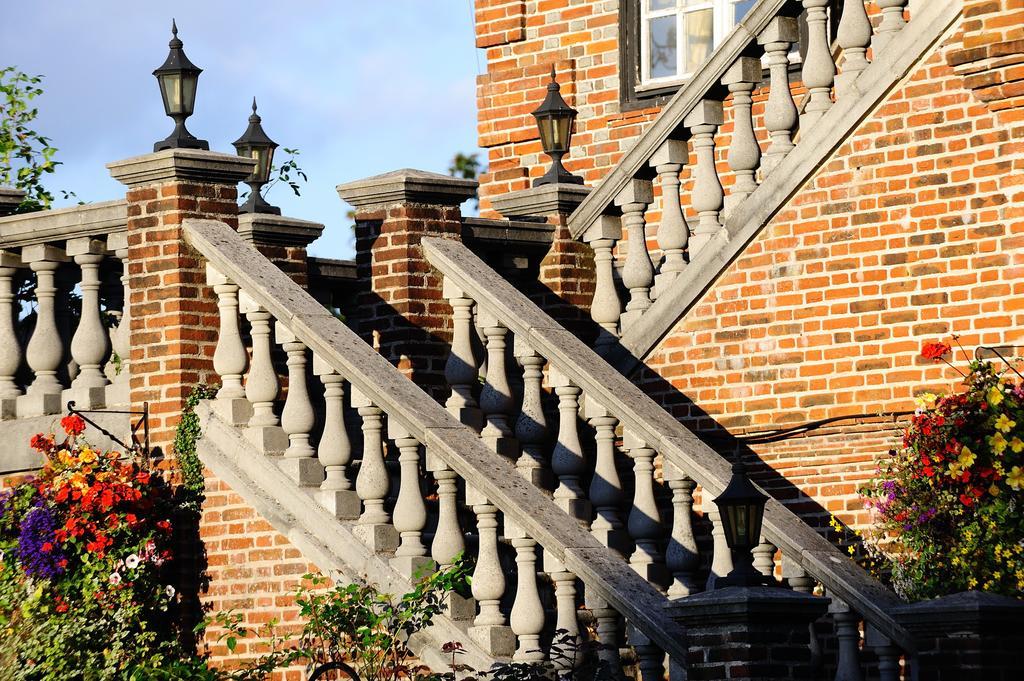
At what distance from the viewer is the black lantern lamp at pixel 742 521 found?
7.55 metres

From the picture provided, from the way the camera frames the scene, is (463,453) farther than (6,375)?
No

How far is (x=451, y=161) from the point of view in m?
32.3

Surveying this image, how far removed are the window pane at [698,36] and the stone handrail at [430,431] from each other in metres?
5.02

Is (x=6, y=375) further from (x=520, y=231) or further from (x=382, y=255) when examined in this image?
(x=520, y=231)

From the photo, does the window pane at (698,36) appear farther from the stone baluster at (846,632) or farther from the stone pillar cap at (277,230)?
the stone baluster at (846,632)

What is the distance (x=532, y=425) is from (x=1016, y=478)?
8.34 ft

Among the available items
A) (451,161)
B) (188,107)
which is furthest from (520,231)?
(451,161)

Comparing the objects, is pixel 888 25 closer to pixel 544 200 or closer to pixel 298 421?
pixel 544 200

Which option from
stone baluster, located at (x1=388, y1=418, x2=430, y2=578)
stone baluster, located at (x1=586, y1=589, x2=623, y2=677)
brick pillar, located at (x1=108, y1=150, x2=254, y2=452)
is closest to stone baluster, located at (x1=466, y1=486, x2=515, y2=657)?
stone baluster, located at (x1=388, y1=418, x2=430, y2=578)

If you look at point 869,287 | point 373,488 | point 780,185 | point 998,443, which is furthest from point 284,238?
point 998,443

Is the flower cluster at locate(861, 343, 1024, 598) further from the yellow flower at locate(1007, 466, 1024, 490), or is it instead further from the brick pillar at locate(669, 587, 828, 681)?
the brick pillar at locate(669, 587, 828, 681)

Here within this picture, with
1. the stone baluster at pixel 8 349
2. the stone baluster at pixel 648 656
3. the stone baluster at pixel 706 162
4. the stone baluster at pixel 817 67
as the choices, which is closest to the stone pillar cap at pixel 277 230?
the stone baluster at pixel 8 349

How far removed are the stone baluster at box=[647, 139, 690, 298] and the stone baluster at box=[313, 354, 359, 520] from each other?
2.51m

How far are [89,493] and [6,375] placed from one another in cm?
149
